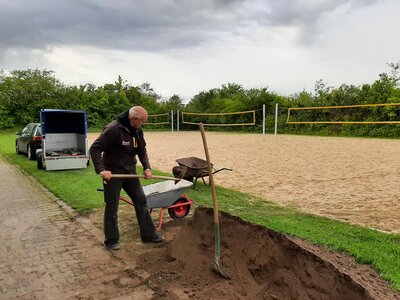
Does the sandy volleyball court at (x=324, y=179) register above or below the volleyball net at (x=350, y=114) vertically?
below

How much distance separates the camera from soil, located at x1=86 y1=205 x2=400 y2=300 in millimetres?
3305

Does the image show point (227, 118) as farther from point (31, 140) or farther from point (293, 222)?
point (293, 222)

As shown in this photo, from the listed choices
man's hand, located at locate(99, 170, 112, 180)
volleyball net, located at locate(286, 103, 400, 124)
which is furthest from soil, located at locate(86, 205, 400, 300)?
volleyball net, located at locate(286, 103, 400, 124)

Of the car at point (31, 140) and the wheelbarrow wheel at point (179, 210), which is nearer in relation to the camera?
the wheelbarrow wheel at point (179, 210)

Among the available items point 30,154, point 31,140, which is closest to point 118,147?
point 31,140

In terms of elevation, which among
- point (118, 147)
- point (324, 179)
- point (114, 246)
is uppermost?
point (118, 147)

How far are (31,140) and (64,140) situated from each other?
98.9 inches

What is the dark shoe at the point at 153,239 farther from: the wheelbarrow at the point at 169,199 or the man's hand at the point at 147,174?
the man's hand at the point at 147,174

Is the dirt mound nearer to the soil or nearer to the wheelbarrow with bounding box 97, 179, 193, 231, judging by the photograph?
the soil

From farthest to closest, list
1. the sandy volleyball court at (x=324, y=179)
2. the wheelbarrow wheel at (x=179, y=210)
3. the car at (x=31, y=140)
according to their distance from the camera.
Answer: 1. the car at (x=31, y=140)
2. the sandy volleyball court at (x=324, y=179)
3. the wheelbarrow wheel at (x=179, y=210)

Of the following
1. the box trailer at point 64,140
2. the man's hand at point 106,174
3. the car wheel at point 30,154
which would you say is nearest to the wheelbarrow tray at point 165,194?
the man's hand at point 106,174

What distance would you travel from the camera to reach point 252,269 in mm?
3736

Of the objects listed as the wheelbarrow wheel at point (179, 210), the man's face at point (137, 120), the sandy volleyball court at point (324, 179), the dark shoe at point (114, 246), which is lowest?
the sandy volleyball court at point (324, 179)

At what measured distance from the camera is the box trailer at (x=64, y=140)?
11.1m
